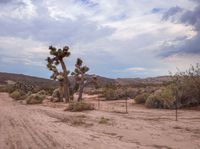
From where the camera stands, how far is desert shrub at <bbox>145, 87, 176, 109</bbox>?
2938 cm

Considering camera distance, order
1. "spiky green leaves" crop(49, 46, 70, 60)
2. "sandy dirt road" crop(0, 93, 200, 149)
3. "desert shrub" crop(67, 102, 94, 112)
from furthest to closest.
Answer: "spiky green leaves" crop(49, 46, 70, 60) → "desert shrub" crop(67, 102, 94, 112) → "sandy dirt road" crop(0, 93, 200, 149)

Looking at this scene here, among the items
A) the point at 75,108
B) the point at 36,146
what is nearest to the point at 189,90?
the point at 75,108

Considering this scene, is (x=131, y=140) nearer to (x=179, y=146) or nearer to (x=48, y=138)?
(x=179, y=146)

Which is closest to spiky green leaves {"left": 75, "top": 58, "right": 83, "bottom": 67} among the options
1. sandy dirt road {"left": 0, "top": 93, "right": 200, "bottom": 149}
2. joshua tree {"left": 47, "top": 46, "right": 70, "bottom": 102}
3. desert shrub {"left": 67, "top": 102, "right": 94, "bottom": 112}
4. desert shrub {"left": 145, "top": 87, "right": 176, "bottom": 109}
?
joshua tree {"left": 47, "top": 46, "right": 70, "bottom": 102}

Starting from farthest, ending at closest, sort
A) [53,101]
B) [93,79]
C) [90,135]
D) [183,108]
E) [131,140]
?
[53,101] → [93,79] → [183,108] → [90,135] → [131,140]

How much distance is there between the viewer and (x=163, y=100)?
29891 millimetres

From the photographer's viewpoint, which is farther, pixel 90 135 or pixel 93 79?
pixel 93 79

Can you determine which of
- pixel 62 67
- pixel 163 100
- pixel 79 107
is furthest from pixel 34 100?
pixel 163 100

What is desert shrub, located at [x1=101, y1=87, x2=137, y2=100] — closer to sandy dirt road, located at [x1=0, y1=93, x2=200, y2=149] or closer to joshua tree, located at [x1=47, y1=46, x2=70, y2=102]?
joshua tree, located at [x1=47, y1=46, x2=70, y2=102]

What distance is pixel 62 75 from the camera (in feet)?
139

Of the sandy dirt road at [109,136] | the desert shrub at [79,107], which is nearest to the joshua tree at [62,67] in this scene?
the desert shrub at [79,107]

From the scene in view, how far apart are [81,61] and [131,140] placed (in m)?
30.2

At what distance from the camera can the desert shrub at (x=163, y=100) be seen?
29375 millimetres

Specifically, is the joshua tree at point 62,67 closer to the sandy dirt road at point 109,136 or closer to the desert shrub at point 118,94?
the desert shrub at point 118,94
